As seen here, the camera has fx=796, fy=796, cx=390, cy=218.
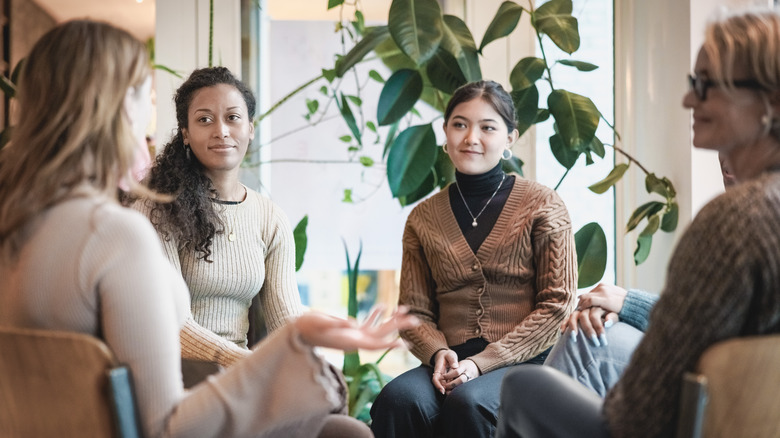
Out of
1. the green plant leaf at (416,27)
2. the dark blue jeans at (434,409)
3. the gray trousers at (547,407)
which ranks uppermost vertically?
the green plant leaf at (416,27)

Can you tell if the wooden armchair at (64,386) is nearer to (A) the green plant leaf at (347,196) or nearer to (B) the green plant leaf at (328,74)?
(B) the green plant leaf at (328,74)

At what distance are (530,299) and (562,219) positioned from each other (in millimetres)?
255

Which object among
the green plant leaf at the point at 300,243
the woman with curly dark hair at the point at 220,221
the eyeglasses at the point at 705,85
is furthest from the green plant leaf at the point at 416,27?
the eyeglasses at the point at 705,85

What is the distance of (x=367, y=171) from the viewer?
12.2 ft

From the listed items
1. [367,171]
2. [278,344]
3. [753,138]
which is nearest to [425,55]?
[367,171]

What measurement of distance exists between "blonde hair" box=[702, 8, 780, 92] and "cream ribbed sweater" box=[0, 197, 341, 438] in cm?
Result: 82

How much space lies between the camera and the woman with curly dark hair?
220 centimetres

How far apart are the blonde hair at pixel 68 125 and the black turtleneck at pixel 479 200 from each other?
1.36 metres

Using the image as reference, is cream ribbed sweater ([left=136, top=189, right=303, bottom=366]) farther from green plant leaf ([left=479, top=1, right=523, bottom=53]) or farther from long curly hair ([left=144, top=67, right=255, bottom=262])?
green plant leaf ([left=479, top=1, right=523, bottom=53])

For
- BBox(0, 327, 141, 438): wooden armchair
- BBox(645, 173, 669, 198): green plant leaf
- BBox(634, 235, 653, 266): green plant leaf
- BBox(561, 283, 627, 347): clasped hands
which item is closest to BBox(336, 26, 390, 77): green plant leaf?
BBox(645, 173, 669, 198): green plant leaf

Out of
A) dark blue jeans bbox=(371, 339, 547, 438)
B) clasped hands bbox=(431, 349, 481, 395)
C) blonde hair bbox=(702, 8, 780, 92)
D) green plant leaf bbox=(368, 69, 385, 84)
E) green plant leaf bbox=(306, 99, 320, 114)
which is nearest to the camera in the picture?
blonde hair bbox=(702, 8, 780, 92)

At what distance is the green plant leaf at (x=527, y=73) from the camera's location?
3.03m

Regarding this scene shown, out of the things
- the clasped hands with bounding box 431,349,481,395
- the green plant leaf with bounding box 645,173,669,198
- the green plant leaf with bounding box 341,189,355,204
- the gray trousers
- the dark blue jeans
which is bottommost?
the dark blue jeans

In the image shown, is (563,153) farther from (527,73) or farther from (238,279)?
(238,279)
